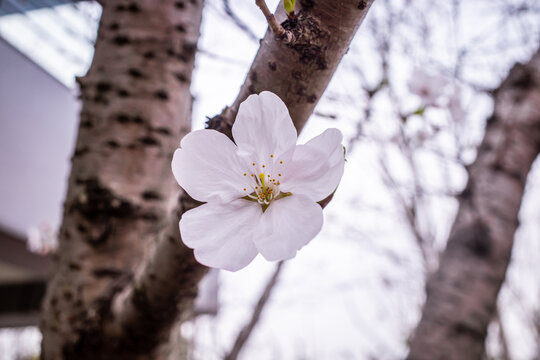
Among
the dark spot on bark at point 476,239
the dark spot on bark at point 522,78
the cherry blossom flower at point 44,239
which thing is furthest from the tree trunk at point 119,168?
the cherry blossom flower at point 44,239

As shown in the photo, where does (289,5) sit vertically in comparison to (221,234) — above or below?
above

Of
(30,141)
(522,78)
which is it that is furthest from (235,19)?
(30,141)

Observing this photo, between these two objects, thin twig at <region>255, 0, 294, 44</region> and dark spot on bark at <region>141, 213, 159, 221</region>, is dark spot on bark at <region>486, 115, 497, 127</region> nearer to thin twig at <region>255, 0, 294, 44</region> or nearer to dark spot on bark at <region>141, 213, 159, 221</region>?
dark spot on bark at <region>141, 213, 159, 221</region>

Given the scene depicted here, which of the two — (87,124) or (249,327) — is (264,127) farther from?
(249,327)

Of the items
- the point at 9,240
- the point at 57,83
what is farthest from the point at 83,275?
the point at 57,83

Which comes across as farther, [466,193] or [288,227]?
[466,193]

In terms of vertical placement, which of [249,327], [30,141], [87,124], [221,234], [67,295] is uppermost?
[221,234]

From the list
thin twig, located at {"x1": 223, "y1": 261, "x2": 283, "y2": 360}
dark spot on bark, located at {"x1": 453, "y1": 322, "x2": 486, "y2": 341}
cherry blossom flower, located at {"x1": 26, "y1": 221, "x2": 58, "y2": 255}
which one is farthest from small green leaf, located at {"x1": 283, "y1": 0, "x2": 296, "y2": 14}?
cherry blossom flower, located at {"x1": 26, "y1": 221, "x2": 58, "y2": 255}

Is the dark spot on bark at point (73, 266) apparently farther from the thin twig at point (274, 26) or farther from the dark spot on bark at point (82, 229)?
the thin twig at point (274, 26)
